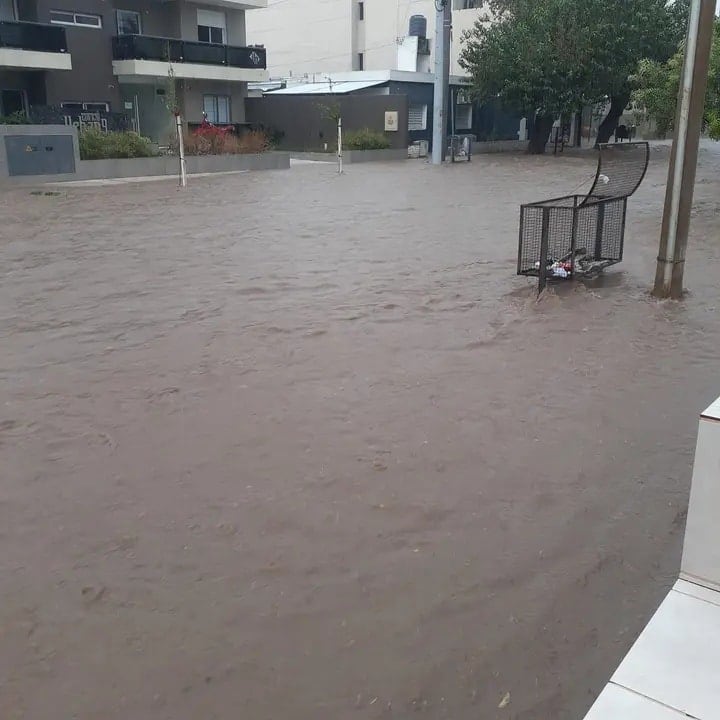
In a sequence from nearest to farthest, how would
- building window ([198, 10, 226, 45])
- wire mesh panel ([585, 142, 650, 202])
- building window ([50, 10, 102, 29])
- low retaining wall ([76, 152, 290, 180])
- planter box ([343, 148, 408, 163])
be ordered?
wire mesh panel ([585, 142, 650, 202]) → low retaining wall ([76, 152, 290, 180]) → building window ([50, 10, 102, 29]) → planter box ([343, 148, 408, 163]) → building window ([198, 10, 226, 45])

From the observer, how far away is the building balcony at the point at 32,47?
76.2 ft

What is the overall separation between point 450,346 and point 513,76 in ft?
94.2

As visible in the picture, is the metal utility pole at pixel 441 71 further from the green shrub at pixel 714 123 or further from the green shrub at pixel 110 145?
the green shrub at pixel 714 123

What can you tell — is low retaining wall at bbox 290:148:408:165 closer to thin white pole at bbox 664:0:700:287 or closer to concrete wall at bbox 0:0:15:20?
concrete wall at bbox 0:0:15:20

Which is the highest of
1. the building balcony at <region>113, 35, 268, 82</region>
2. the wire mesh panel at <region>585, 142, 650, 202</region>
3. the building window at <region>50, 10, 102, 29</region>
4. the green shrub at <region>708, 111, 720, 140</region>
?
the building window at <region>50, 10, 102, 29</region>

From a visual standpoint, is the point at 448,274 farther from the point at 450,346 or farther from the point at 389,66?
the point at 389,66

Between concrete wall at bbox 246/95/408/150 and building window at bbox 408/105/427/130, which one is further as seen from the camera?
building window at bbox 408/105/427/130

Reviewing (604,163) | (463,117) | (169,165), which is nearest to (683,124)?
(604,163)

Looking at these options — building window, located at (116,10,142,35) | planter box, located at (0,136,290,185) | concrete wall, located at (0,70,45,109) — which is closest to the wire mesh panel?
planter box, located at (0,136,290,185)

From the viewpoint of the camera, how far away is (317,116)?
34594mm

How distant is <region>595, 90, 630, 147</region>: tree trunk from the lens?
114 ft

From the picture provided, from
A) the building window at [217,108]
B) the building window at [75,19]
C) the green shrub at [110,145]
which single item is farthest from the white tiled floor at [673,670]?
the building window at [217,108]

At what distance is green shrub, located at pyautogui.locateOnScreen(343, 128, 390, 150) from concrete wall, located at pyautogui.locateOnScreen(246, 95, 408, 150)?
1285 mm

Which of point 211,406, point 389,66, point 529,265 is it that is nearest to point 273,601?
point 211,406
